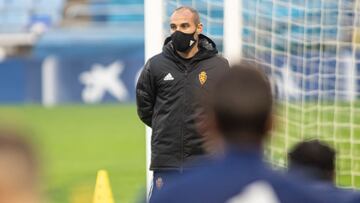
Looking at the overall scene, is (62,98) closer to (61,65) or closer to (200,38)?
(61,65)

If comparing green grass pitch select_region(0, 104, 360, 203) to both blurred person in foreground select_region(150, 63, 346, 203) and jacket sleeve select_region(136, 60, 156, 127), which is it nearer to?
blurred person in foreground select_region(150, 63, 346, 203)

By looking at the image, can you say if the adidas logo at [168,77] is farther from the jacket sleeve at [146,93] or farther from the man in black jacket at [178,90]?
the jacket sleeve at [146,93]

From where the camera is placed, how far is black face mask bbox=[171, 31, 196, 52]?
7.49 m

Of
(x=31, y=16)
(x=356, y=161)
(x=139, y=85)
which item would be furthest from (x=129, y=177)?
(x=31, y=16)

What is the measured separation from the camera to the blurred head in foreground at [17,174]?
108 inches

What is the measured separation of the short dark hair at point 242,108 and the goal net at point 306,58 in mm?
5894

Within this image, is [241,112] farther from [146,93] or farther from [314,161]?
[146,93]

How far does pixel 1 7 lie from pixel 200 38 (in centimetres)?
1947

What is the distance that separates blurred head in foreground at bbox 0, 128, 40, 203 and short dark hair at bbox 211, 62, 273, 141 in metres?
0.60

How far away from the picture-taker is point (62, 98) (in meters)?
22.0

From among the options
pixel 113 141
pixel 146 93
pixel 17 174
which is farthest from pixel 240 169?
pixel 113 141

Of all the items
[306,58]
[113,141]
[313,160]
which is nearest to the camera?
[313,160]

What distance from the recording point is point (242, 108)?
10.1 feet

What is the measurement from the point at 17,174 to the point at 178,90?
15.7 feet
